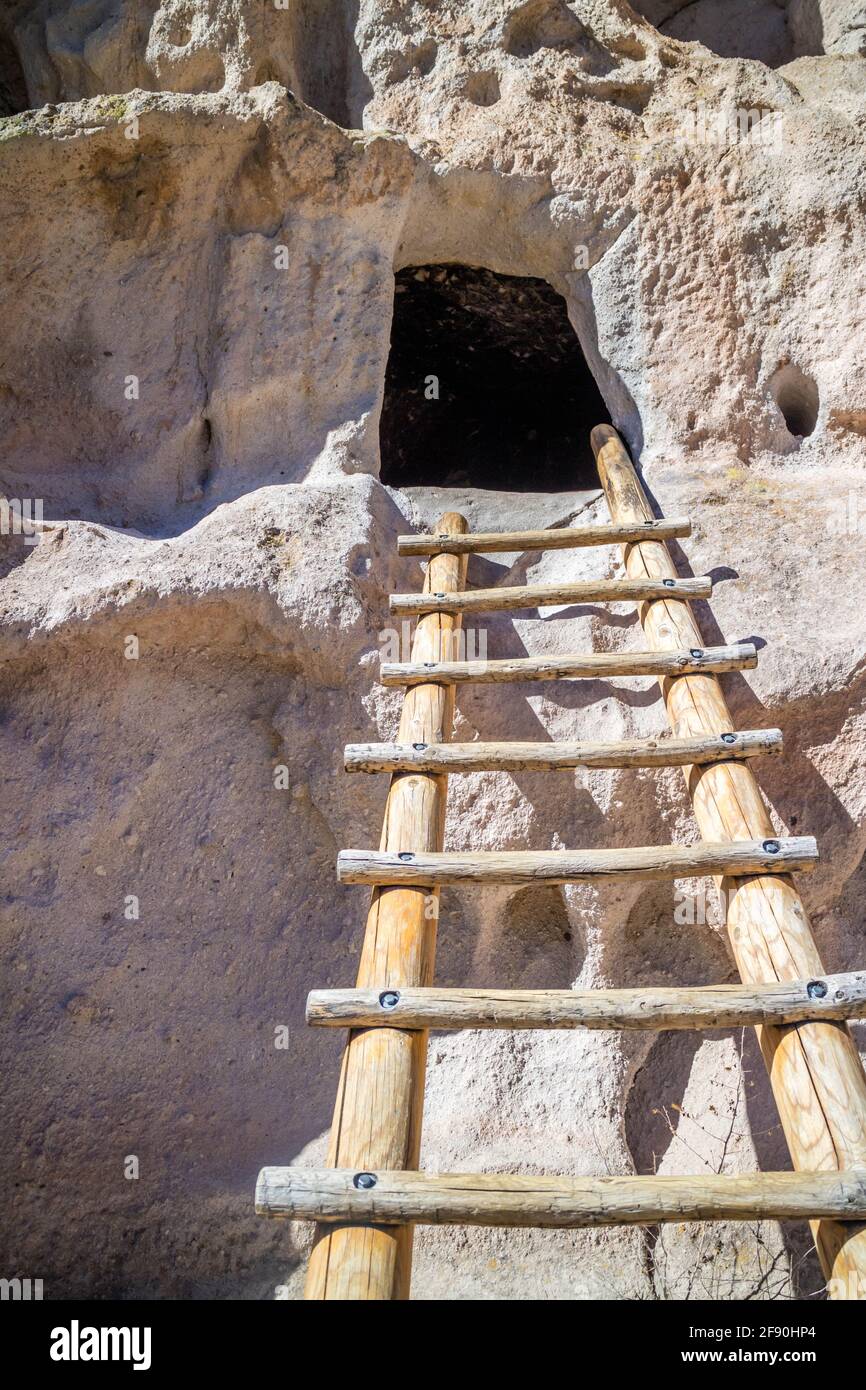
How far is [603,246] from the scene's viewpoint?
3385 millimetres

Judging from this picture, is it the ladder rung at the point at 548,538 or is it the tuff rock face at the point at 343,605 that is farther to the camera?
the ladder rung at the point at 548,538

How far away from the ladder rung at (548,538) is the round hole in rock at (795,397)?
69 cm

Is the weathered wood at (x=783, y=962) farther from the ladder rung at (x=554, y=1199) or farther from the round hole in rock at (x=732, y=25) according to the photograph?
the round hole in rock at (x=732, y=25)

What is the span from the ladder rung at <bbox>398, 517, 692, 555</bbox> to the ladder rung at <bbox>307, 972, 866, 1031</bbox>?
4.35 feet

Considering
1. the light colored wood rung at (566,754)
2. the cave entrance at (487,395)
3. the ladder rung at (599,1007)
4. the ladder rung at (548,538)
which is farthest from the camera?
the cave entrance at (487,395)

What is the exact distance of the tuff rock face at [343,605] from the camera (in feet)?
8.18

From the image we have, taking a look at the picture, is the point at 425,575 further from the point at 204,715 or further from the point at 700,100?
the point at 700,100

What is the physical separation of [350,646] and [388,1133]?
4.43 ft

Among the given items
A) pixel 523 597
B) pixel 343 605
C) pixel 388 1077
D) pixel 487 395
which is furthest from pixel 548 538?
pixel 487 395

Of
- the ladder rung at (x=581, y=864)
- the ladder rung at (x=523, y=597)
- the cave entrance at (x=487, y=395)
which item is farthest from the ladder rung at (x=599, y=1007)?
the cave entrance at (x=487, y=395)

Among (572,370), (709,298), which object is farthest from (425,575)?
(572,370)

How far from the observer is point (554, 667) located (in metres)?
2.29

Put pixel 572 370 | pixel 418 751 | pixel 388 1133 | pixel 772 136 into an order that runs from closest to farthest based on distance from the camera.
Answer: pixel 388 1133 < pixel 418 751 < pixel 772 136 < pixel 572 370

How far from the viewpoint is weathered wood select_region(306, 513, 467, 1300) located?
131 cm
